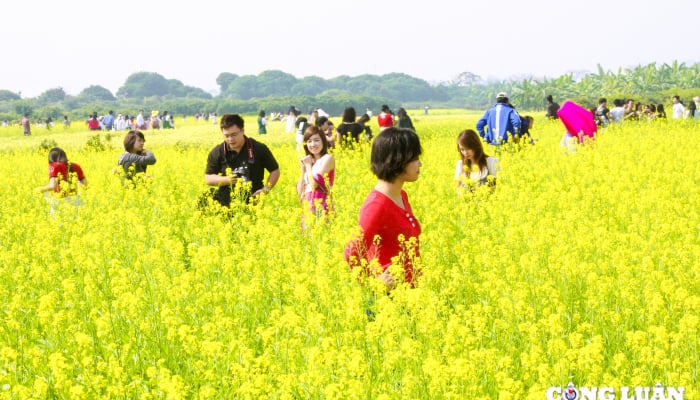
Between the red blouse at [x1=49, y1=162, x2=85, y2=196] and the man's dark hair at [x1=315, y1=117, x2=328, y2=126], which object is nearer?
the red blouse at [x1=49, y1=162, x2=85, y2=196]

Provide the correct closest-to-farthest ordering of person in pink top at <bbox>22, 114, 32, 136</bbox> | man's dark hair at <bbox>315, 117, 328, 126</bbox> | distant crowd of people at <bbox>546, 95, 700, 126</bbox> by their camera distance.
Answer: man's dark hair at <bbox>315, 117, 328, 126</bbox>
distant crowd of people at <bbox>546, 95, 700, 126</bbox>
person in pink top at <bbox>22, 114, 32, 136</bbox>

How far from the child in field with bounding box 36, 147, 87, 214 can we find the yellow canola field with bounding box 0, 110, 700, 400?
34.7 inches

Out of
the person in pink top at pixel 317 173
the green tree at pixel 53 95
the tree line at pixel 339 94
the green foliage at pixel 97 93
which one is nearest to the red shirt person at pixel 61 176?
the person in pink top at pixel 317 173

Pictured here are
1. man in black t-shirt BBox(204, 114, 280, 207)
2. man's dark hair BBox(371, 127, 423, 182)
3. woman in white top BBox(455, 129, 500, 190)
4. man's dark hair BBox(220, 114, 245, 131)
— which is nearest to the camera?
man's dark hair BBox(371, 127, 423, 182)

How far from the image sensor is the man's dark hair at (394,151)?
3.42 meters

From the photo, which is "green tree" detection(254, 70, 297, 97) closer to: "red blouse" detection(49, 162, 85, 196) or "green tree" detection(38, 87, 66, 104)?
"green tree" detection(38, 87, 66, 104)

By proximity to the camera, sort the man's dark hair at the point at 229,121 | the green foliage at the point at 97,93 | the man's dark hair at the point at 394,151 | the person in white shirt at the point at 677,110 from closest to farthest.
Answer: the man's dark hair at the point at 394,151 < the man's dark hair at the point at 229,121 < the person in white shirt at the point at 677,110 < the green foliage at the point at 97,93

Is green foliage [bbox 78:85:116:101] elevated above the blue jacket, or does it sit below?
above

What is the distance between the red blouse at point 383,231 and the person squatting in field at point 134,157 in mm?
4976

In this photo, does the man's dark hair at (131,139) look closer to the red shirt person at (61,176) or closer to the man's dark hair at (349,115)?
the red shirt person at (61,176)

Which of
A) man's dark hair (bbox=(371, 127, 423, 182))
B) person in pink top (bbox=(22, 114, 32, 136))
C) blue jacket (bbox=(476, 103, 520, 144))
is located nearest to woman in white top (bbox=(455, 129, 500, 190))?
man's dark hair (bbox=(371, 127, 423, 182))

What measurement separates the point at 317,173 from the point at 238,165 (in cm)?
93

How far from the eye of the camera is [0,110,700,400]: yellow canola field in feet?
8.99

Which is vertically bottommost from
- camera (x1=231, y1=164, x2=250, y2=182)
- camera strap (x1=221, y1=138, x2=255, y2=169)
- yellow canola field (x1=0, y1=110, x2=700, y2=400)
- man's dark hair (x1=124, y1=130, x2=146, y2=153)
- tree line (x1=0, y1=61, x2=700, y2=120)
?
yellow canola field (x1=0, y1=110, x2=700, y2=400)
